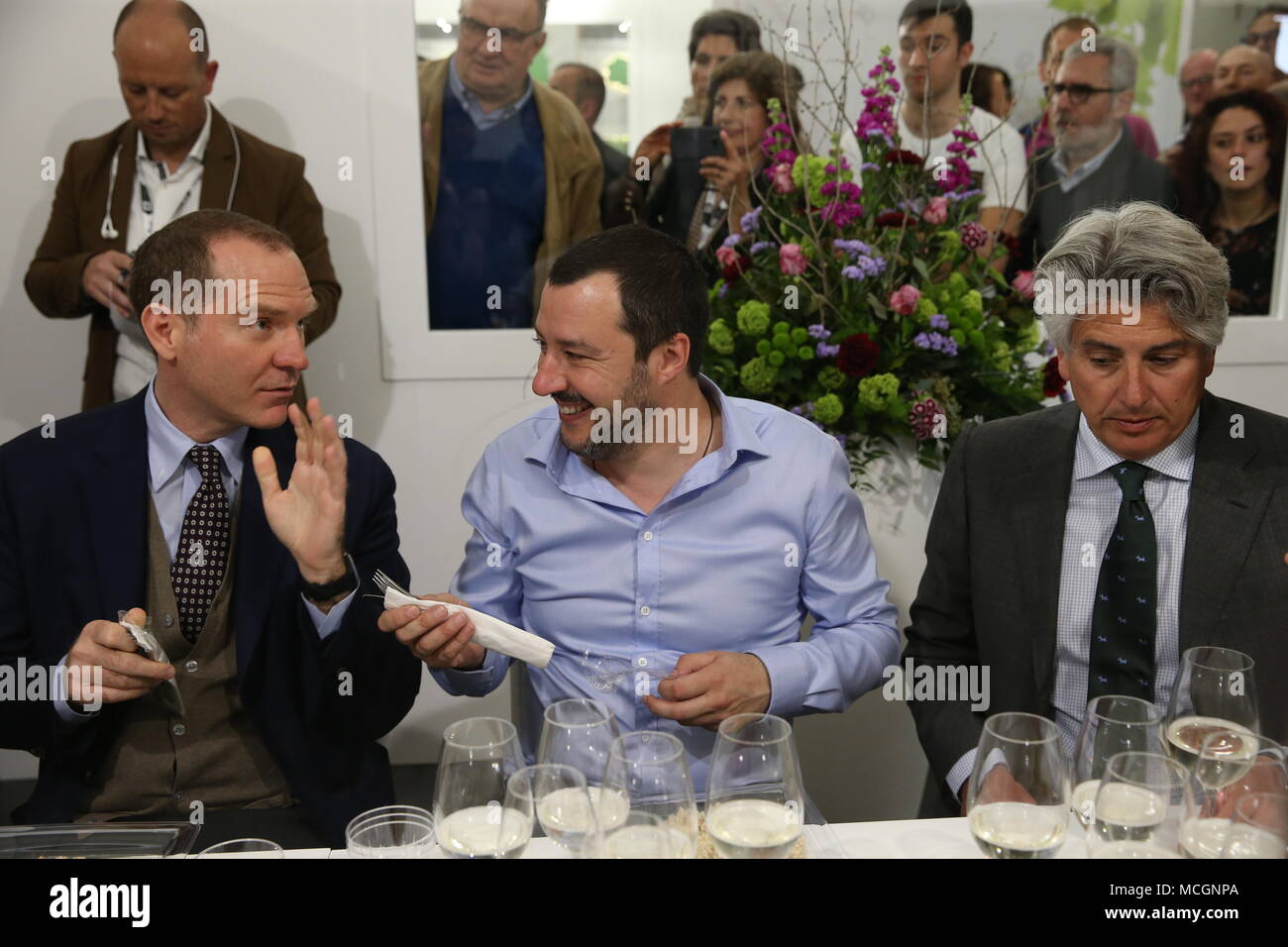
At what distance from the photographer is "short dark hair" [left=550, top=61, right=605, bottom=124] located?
3.53m

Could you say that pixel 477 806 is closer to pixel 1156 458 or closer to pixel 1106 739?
pixel 1106 739

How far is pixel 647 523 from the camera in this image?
207 centimetres

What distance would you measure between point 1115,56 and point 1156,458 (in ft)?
6.75

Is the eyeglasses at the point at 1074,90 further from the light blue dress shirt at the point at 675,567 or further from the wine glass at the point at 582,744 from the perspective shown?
the wine glass at the point at 582,744

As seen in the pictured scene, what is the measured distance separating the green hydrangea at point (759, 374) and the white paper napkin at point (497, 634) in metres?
1.14

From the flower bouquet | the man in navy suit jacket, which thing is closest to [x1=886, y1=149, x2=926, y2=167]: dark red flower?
the flower bouquet

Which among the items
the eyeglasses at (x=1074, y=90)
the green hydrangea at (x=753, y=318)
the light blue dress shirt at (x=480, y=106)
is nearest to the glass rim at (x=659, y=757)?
the green hydrangea at (x=753, y=318)

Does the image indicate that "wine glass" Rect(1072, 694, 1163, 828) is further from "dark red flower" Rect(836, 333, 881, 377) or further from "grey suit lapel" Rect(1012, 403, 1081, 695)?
"dark red flower" Rect(836, 333, 881, 377)

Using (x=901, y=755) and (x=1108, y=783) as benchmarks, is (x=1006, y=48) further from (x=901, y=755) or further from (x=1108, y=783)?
(x=1108, y=783)

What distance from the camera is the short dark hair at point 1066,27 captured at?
354 centimetres

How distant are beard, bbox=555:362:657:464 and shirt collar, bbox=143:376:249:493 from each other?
1.86ft

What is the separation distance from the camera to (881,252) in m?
2.84

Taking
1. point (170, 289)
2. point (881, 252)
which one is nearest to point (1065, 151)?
point (881, 252)
